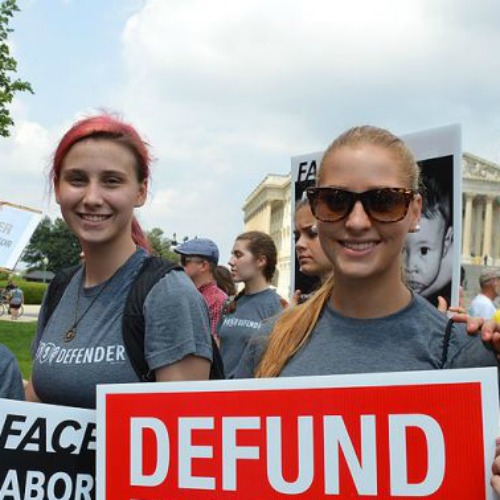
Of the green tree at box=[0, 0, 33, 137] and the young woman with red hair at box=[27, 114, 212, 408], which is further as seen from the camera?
the green tree at box=[0, 0, 33, 137]

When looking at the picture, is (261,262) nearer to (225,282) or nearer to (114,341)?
(225,282)

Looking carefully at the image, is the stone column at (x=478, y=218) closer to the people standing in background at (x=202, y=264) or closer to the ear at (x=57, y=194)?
Result: the people standing in background at (x=202, y=264)

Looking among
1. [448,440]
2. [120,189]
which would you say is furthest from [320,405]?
[120,189]

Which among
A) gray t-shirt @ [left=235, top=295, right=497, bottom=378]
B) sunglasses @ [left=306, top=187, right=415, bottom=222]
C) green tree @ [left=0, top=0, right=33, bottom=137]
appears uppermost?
green tree @ [left=0, top=0, right=33, bottom=137]

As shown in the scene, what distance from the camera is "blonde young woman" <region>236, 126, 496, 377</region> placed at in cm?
186

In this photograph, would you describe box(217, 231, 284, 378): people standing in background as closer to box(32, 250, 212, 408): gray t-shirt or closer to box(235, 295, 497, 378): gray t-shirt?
box(32, 250, 212, 408): gray t-shirt

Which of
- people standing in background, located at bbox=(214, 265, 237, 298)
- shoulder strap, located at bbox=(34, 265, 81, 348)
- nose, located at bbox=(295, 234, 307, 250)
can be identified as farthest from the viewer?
people standing in background, located at bbox=(214, 265, 237, 298)

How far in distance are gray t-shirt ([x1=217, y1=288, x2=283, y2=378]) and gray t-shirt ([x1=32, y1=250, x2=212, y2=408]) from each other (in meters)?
3.57

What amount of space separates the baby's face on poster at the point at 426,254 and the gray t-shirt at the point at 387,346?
2.22 m

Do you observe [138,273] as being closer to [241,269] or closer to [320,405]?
[320,405]

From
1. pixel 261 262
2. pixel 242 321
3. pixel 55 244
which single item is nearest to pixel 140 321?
pixel 242 321

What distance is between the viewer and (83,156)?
236cm

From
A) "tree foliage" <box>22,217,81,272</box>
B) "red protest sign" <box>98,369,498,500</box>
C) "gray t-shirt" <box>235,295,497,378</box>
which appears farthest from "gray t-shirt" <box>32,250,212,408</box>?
"tree foliage" <box>22,217,81,272</box>

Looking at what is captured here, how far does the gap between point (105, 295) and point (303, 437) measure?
2.63 ft
